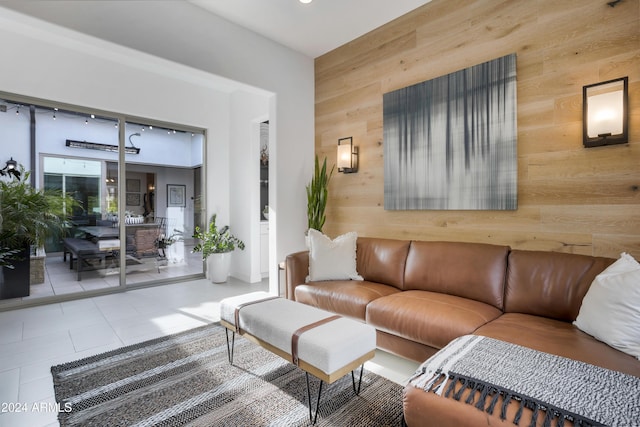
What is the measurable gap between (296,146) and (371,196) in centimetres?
121

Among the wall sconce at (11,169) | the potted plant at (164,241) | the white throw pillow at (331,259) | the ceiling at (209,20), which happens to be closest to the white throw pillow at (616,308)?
the white throw pillow at (331,259)

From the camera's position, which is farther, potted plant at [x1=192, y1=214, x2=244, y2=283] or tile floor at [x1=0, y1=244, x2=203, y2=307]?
potted plant at [x1=192, y1=214, x2=244, y2=283]

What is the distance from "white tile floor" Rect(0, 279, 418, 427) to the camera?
1957mm

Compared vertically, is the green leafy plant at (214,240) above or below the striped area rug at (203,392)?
above

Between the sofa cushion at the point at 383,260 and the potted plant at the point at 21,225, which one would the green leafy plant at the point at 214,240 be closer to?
the potted plant at the point at 21,225

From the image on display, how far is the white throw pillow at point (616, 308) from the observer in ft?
4.99

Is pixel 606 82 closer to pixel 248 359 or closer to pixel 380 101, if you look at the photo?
pixel 380 101

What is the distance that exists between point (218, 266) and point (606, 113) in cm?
467

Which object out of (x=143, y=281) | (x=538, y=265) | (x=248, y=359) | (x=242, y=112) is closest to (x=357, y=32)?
(x=242, y=112)

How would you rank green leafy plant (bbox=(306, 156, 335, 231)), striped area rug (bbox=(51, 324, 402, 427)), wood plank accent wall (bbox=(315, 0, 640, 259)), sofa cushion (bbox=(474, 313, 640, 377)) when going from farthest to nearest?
green leafy plant (bbox=(306, 156, 335, 231))
wood plank accent wall (bbox=(315, 0, 640, 259))
striped area rug (bbox=(51, 324, 402, 427))
sofa cushion (bbox=(474, 313, 640, 377))

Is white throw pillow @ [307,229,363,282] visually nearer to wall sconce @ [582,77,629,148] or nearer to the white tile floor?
the white tile floor

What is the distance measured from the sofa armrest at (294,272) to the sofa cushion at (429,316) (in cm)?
92

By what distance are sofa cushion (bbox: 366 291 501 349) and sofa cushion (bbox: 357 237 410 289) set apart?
1.39 ft

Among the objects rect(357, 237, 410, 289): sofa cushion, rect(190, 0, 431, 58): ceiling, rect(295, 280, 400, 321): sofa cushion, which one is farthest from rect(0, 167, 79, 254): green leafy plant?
rect(357, 237, 410, 289): sofa cushion
